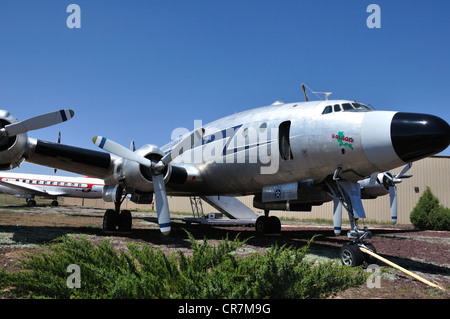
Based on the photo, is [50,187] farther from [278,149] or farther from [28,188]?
[278,149]

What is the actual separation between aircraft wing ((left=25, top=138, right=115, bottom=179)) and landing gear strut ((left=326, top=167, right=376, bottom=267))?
7.09m

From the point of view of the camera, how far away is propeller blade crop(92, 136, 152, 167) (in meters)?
9.13

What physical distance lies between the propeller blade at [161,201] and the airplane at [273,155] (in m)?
0.03

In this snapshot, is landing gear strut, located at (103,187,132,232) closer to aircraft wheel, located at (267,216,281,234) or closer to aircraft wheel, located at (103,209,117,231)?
aircraft wheel, located at (103,209,117,231)

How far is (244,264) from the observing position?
4.12m

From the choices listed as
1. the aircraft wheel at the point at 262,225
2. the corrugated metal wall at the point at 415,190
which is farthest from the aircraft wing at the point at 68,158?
the corrugated metal wall at the point at 415,190

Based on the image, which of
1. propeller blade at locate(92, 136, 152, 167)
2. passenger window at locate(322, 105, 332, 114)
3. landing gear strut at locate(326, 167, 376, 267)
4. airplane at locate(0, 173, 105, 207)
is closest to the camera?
landing gear strut at locate(326, 167, 376, 267)

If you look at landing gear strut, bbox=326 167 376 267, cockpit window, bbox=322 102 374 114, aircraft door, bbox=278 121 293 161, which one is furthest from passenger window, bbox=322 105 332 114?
landing gear strut, bbox=326 167 376 267

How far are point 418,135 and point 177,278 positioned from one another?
5.17 m

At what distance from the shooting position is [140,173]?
988 centimetres

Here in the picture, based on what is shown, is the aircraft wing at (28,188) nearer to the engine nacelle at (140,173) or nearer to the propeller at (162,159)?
the engine nacelle at (140,173)

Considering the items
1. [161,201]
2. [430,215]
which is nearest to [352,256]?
[161,201]

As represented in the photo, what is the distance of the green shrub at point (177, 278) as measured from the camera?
3.37 meters

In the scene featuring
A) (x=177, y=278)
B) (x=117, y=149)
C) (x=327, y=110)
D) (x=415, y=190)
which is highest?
(x=327, y=110)
